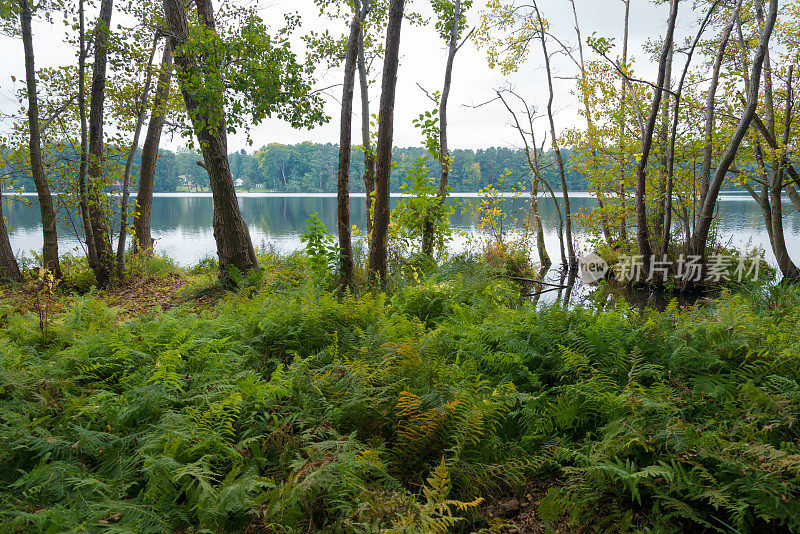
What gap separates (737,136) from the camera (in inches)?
337

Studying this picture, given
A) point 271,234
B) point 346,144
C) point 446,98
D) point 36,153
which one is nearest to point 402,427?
point 346,144

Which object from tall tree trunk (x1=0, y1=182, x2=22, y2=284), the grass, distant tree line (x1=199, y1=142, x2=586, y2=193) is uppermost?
distant tree line (x1=199, y1=142, x2=586, y2=193)

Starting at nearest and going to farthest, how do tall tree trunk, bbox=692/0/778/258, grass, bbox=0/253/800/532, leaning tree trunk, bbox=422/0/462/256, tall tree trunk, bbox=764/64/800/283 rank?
grass, bbox=0/253/800/532 → tall tree trunk, bbox=692/0/778/258 → tall tree trunk, bbox=764/64/800/283 → leaning tree trunk, bbox=422/0/462/256

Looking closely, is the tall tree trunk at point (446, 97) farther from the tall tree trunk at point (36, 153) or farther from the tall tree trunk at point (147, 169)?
the tall tree trunk at point (36, 153)

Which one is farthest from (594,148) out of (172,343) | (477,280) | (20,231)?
(20,231)

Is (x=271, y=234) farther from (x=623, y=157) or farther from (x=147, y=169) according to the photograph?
(x=623, y=157)

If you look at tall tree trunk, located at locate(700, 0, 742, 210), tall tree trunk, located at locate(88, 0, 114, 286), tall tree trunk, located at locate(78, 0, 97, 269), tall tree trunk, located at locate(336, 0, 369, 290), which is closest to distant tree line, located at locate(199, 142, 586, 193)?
tall tree trunk, located at locate(700, 0, 742, 210)

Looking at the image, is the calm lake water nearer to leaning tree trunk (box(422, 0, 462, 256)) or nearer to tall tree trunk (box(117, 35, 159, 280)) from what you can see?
leaning tree trunk (box(422, 0, 462, 256))

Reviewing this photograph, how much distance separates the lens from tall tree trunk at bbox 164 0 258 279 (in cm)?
701

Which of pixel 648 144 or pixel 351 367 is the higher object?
pixel 648 144

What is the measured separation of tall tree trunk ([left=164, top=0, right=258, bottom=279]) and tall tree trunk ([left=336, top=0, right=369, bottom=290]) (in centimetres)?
197

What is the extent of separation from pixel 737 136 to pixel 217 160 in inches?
400

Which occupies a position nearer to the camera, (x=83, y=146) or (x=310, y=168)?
(x=83, y=146)


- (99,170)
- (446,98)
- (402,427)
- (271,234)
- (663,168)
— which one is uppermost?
(446,98)
